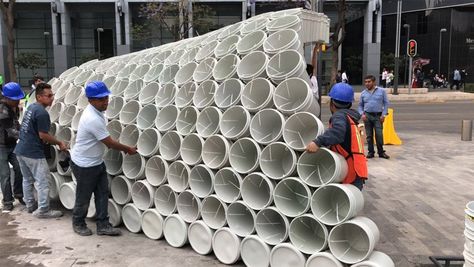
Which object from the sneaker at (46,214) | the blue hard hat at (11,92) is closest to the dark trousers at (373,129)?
the sneaker at (46,214)

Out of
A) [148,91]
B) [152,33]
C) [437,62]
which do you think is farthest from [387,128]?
[437,62]

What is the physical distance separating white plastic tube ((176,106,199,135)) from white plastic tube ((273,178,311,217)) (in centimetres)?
138

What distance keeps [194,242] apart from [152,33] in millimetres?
39478

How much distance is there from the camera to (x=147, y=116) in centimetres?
548

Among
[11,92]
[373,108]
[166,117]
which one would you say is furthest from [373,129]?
[11,92]

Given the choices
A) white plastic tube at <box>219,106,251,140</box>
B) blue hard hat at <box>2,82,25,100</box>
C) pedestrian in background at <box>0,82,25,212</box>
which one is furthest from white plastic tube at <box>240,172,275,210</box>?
blue hard hat at <box>2,82,25,100</box>

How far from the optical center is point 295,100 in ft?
14.3

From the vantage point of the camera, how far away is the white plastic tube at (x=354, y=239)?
3625 mm

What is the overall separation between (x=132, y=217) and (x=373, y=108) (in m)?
5.68

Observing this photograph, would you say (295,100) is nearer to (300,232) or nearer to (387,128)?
(300,232)

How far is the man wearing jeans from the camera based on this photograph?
191 inches

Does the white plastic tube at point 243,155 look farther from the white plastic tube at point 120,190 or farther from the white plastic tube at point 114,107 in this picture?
the white plastic tube at point 114,107

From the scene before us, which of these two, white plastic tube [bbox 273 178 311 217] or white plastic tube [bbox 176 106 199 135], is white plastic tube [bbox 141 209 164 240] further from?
white plastic tube [bbox 273 178 311 217]

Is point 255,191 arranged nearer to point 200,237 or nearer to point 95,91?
point 200,237
